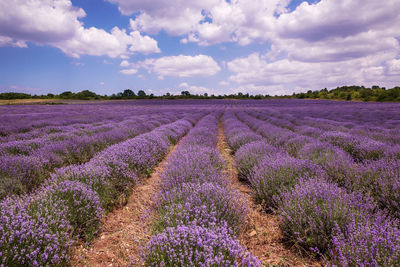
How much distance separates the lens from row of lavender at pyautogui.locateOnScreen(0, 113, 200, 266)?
1.61 meters

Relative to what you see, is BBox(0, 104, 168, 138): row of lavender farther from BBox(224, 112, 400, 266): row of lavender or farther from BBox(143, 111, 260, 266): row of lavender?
BBox(224, 112, 400, 266): row of lavender

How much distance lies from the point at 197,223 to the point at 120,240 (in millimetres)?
1064

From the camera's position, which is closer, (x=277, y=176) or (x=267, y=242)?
(x=267, y=242)

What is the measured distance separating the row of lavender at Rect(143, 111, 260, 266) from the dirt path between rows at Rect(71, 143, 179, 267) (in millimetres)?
225

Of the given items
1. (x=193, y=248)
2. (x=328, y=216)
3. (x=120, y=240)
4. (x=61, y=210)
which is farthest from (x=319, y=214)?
(x=61, y=210)

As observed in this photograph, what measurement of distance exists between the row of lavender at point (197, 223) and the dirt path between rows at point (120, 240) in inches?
8.9

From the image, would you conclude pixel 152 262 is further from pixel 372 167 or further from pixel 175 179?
pixel 372 167

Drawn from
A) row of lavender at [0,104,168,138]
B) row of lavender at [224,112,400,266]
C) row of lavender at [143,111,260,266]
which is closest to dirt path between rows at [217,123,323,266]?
Answer: row of lavender at [224,112,400,266]

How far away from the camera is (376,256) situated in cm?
144

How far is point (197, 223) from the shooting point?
1929mm

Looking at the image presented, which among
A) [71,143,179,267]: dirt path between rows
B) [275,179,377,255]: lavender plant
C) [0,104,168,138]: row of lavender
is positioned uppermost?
[0,104,168,138]: row of lavender

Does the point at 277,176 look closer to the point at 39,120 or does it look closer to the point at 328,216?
the point at 328,216

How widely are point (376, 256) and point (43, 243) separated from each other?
251cm

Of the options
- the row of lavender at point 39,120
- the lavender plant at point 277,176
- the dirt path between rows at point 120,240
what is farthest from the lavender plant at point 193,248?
the row of lavender at point 39,120
